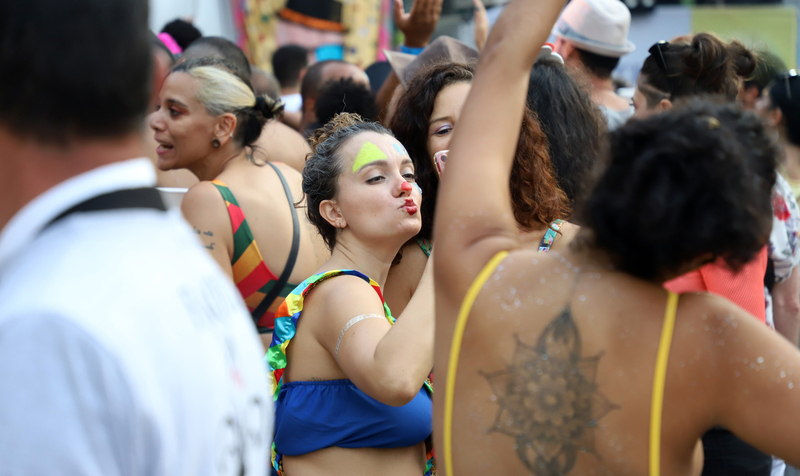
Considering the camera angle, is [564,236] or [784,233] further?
[784,233]

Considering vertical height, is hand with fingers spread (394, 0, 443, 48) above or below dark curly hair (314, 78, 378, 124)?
above

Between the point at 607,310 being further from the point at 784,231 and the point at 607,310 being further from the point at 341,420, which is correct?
the point at 784,231

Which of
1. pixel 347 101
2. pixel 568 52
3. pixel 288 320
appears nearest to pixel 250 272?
pixel 288 320

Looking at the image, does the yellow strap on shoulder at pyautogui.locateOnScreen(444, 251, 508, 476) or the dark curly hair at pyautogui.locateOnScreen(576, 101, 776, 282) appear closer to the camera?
the dark curly hair at pyautogui.locateOnScreen(576, 101, 776, 282)

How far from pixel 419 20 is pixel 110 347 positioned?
3868mm

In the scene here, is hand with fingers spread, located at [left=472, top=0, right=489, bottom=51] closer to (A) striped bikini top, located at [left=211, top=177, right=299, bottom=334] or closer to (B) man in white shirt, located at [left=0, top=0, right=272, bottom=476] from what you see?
(A) striped bikini top, located at [left=211, top=177, right=299, bottom=334]

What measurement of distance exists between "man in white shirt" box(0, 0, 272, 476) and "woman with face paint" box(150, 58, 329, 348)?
1.98 m

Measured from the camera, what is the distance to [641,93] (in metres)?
2.98

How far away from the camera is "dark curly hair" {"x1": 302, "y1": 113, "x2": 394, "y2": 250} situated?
230 cm

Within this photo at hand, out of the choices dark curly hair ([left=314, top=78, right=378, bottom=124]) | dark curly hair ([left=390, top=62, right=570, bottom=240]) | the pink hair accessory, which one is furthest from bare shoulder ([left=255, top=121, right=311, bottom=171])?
dark curly hair ([left=390, top=62, right=570, bottom=240])

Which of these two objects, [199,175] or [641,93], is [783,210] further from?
[199,175]

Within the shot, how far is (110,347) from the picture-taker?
2.59ft

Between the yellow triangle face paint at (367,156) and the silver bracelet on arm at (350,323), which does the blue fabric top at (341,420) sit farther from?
the yellow triangle face paint at (367,156)

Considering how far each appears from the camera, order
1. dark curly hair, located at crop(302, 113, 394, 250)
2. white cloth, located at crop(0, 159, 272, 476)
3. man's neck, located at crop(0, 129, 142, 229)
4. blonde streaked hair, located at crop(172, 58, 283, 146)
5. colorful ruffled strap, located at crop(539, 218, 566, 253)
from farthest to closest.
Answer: blonde streaked hair, located at crop(172, 58, 283, 146) → dark curly hair, located at crop(302, 113, 394, 250) → colorful ruffled strap, located at crop(539, 218, 566, 253) → man's neck, located at crop(0, 129, 142, 229) → white cloth, located at crop(0, 159, 272, 476)
